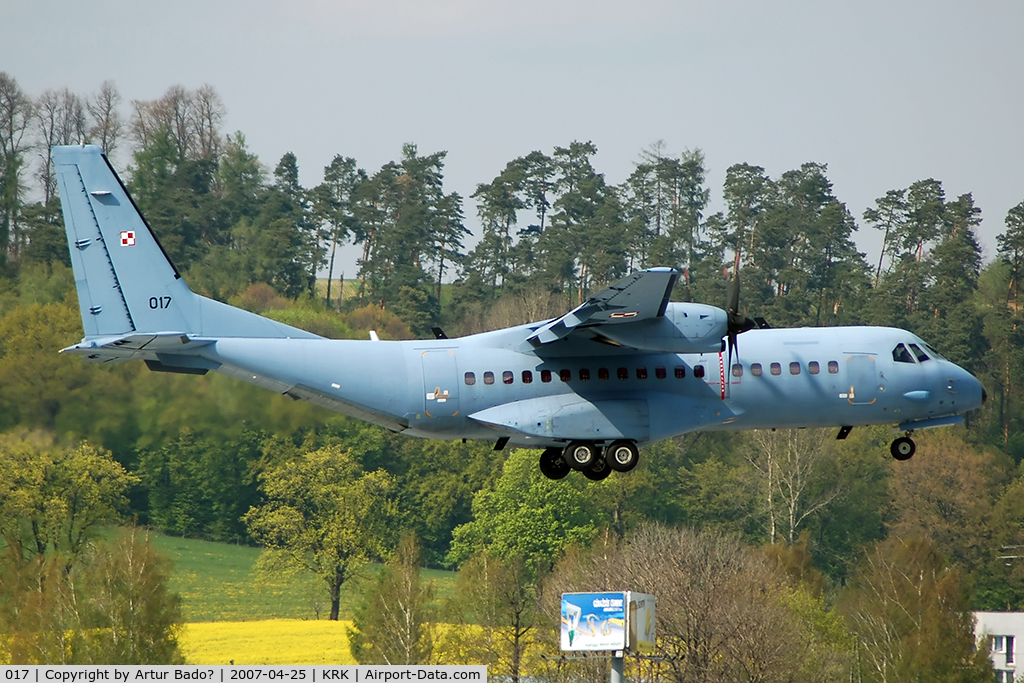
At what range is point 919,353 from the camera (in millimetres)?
39500

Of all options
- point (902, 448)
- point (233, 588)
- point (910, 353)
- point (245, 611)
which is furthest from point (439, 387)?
point (233, 588)

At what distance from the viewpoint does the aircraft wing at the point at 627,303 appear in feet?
109

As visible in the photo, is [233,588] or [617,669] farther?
[233,588]

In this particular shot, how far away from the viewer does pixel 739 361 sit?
37.8 m

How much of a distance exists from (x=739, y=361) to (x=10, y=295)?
75275mm

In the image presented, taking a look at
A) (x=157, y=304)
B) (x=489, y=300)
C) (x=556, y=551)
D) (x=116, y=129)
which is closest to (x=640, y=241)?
(x=489, y=300)

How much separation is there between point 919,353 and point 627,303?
10321mm

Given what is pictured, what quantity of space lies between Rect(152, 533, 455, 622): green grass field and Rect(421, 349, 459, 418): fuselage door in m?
56.1

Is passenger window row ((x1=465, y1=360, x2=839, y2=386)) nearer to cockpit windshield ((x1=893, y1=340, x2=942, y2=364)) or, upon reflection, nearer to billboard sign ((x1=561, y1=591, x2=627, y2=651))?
cockpit windshield ((x1=893, y1=340, x2=942, y2=364))

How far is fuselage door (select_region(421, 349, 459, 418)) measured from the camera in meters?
36.3

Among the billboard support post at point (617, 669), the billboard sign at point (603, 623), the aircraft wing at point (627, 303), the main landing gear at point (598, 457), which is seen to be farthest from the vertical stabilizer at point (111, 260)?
the billboard sign at point (603, 623)

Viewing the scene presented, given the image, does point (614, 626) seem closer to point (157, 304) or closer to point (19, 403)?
point (157, 304)

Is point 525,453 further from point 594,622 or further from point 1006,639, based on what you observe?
point 594,622

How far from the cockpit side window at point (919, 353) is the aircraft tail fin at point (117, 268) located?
18771 mm
